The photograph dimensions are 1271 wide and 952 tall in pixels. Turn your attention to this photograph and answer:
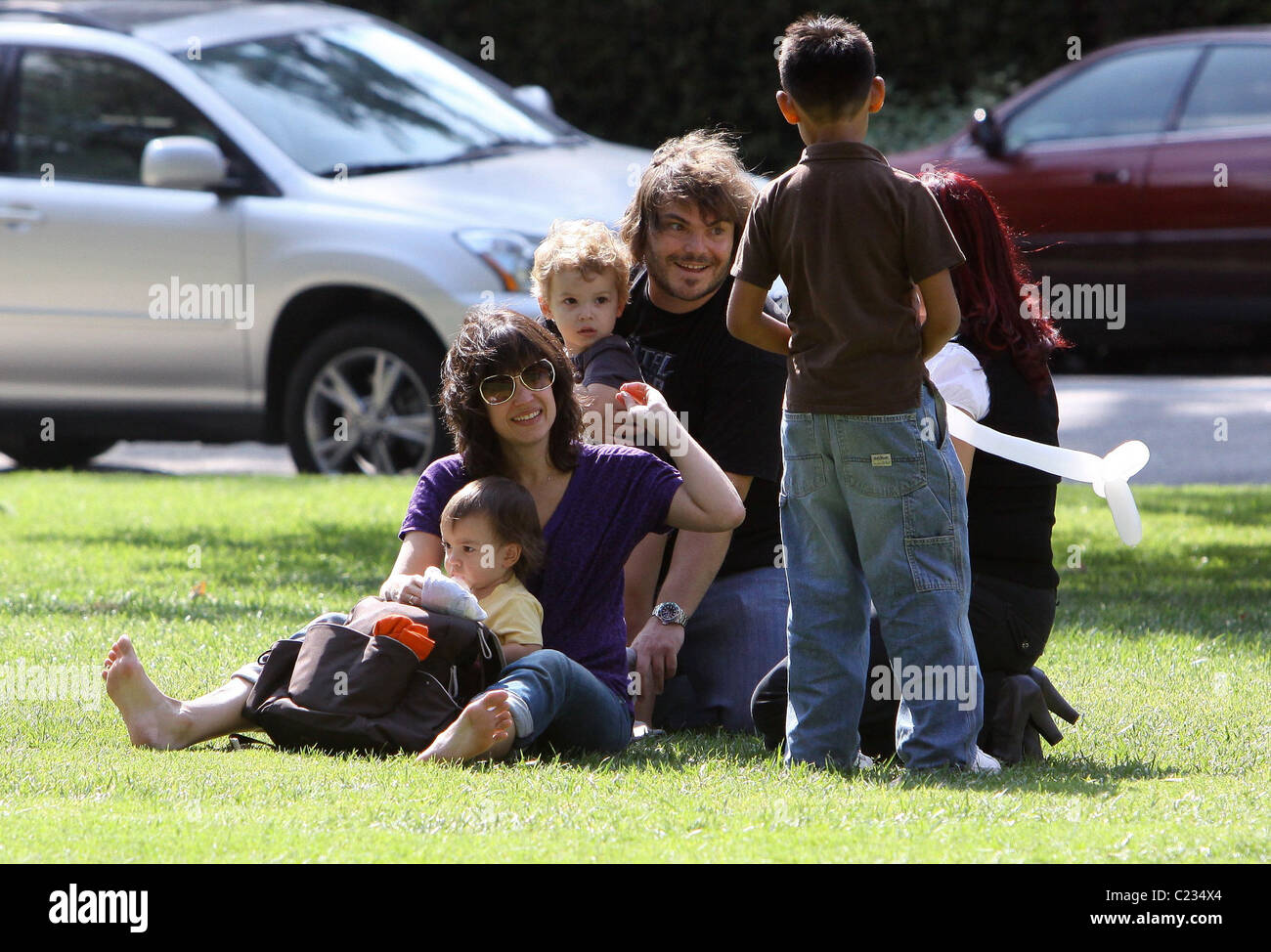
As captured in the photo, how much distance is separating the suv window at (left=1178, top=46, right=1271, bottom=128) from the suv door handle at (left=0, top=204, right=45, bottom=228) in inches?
263

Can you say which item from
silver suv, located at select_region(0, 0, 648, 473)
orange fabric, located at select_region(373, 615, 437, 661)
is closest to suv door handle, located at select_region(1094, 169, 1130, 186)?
silver suv, located at select_region(0, 0, 648, 473)

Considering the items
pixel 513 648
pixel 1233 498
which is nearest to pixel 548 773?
pixel 513 648

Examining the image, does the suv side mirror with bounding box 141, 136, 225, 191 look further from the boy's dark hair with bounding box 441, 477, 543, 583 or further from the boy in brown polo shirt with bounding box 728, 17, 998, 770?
the boy in brown polo shirt with bounding box 728, 17, 998, 770

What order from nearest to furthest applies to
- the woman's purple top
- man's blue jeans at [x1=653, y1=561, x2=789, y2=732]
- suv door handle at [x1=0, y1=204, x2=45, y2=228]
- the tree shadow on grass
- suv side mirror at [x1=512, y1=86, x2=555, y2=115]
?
the woman's purple top, man's blue jeans at [x1=653, y1=561, x2=789, y2=732], the tree shadow on grass, suv door handle at [x1=0, y1=204, x2=45, y2=228], suv side mirror at [x1=512, y1=86, x2=555, y2=115]

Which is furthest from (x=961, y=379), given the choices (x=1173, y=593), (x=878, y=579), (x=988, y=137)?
(x=988, y=137)

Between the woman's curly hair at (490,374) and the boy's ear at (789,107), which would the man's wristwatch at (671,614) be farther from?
the boy's ear at (789,107)

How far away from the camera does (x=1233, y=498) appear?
28.9 ft

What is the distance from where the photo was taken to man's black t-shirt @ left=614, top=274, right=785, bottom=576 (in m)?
4.94

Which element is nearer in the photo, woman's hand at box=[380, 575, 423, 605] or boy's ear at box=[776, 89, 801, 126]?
boy's ear at box=[776, 89, 801, 126]

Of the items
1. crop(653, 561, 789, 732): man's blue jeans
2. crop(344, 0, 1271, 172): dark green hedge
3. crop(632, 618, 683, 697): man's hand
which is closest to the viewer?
crop(632, 618, 683, 697): man's hand

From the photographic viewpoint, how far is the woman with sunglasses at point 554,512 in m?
4.41

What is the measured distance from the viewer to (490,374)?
4.46 meters

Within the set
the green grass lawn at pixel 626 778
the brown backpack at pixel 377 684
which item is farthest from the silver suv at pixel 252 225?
the brown backpack at pixel 377 684
